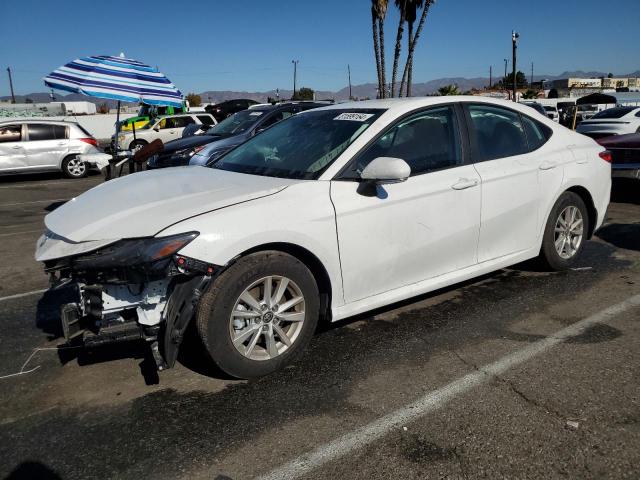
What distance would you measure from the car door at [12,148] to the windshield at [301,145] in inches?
450

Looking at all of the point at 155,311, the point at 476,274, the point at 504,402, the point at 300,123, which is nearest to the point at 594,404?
the point at 504,402

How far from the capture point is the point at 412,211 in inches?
142

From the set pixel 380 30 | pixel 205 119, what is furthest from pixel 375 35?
pixel 205 119

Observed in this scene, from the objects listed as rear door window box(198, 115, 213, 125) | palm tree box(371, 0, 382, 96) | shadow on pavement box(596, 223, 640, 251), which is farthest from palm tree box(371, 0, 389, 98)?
shadow on pavement box(596, 223, 640, 251)

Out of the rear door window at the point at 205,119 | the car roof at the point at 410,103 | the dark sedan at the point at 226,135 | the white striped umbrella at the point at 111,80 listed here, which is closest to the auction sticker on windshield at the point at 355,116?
the car roof at the point at 410,103

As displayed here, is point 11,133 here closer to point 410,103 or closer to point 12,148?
point 12,148

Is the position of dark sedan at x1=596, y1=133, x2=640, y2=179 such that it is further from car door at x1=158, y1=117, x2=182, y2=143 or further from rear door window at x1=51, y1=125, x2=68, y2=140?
car door at x1=158, y1=117, x2=182, y2=143

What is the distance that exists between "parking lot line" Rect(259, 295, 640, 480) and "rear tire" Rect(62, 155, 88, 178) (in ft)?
43.5

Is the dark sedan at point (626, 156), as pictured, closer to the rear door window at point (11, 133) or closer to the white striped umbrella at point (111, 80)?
the white striped umbrella at point (111, 80)

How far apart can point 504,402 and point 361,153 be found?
1744 mm

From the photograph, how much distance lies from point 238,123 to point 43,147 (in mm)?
6189

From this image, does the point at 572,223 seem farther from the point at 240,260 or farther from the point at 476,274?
the point at 240,260

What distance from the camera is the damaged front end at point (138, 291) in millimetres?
2785

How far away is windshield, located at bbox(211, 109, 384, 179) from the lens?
11.9 ft
